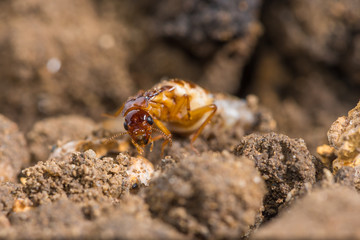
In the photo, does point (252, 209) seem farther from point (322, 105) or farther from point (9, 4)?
point (9, 4)

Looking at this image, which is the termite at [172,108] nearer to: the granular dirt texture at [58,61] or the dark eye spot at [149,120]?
the dark eye spot at [149,120]

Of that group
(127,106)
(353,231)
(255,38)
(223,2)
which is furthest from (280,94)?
(353,231)

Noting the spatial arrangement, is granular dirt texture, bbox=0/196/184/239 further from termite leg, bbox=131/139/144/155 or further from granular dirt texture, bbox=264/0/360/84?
granular dirt texture, bbox=264/0/360/84

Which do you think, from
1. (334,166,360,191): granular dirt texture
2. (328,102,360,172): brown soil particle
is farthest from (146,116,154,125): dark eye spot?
(334,166,360,191): granular dirt texture

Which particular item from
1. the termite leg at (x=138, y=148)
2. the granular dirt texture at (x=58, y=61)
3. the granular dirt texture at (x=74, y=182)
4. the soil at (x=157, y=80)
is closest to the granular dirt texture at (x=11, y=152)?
the soil at (x=157, y=80)

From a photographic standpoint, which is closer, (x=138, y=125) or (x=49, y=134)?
(x=138, y=125)

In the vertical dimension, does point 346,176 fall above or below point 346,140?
below

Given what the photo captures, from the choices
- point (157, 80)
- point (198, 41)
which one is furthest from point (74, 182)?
point (157, 80)

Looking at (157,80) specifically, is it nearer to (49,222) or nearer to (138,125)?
(138,125)
